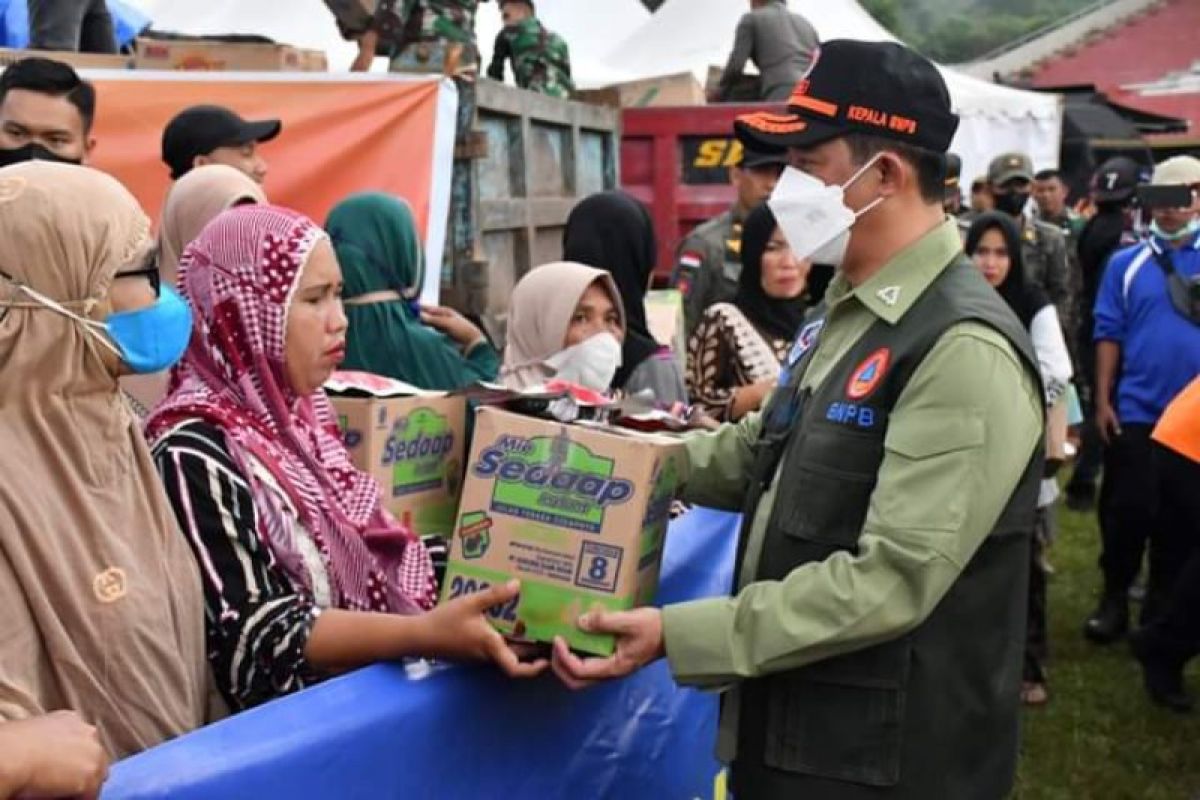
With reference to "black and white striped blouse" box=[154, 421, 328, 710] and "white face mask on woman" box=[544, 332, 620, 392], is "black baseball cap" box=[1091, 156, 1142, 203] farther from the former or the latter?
"black and white striped blouse" box=[154, 421, 328, 710]

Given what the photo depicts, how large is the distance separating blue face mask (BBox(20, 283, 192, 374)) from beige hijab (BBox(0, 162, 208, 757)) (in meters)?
0.01

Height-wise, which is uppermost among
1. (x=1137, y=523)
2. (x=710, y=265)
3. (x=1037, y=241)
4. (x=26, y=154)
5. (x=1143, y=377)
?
(x=26, y=154)

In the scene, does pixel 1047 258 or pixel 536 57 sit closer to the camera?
pixel 1047 258

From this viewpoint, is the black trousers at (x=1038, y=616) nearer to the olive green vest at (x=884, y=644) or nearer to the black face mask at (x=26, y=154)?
the olive green vest at (x=884, y=644)

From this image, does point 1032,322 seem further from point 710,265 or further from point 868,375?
point 868,375

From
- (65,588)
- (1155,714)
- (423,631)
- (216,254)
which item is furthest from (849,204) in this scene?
(1155,714)

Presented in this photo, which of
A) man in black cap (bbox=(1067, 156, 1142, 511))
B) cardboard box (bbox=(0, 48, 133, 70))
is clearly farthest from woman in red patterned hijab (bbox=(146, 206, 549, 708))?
man in black cap (bbox=(1067, 156, 1142, 511))

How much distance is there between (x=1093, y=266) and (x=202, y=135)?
673 cm

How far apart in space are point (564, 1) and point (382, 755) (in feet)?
57.4

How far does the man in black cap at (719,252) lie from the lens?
238 inches

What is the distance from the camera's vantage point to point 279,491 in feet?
7.29

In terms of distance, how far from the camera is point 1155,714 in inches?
216

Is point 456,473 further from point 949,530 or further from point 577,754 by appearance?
point 949,530

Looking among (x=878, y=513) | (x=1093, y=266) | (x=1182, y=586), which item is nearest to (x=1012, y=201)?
(x=1093, y=266)
